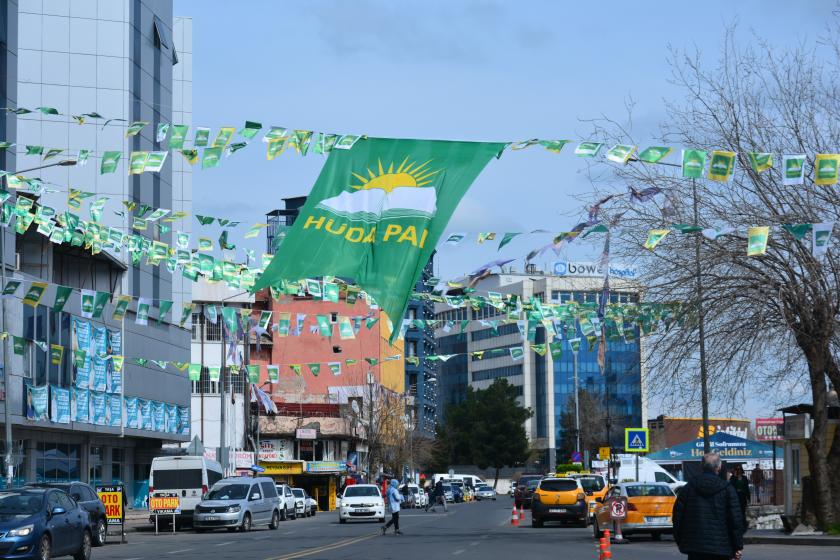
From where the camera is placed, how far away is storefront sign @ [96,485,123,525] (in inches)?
1465

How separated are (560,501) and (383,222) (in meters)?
24.7

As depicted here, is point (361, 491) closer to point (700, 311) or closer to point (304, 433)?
point (700, 311)

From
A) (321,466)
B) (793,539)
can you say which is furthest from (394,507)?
(321,466)

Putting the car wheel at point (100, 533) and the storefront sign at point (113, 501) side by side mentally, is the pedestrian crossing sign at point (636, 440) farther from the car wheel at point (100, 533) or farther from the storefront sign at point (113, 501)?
the car wheel at point (100, 533)

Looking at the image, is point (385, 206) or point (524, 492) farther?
point (524, 492)

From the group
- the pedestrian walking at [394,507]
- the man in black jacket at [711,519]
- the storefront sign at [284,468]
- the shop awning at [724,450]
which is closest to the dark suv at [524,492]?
the shop awning at [724,450]

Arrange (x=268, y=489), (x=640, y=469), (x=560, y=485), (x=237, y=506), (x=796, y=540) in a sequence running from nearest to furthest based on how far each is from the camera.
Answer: (x=796, y=540) → (x=560, y=485) → (x=237, y=506) → (x=268, y=489) → (x=640, y=469)

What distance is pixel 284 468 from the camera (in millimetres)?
79688

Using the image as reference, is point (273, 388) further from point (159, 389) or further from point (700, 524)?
point (700, 524)

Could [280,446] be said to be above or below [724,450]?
below

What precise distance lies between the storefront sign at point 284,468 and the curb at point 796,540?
51.4 metres

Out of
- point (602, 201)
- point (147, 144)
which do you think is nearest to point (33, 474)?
point (147, 144)

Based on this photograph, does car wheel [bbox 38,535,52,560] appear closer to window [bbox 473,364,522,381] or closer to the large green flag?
the large green flag

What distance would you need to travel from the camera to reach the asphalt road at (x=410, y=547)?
25.4 m
